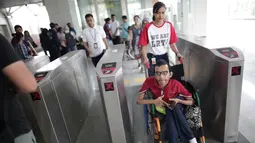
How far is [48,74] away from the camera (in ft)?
6.82

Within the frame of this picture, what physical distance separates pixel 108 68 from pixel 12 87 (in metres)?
1.00

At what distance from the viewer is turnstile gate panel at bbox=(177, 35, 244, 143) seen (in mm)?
1971

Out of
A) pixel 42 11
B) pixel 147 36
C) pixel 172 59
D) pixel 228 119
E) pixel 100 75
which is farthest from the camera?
pixel 42 11

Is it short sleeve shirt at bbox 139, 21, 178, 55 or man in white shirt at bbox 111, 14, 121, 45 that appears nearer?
short sleeve shirt at bbox 139, 21, 178, 55

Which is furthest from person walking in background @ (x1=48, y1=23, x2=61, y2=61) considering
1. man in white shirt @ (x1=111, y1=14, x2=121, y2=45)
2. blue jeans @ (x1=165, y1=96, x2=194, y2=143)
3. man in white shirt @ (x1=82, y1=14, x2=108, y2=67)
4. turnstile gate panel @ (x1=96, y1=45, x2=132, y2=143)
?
blue jeans @ (x1=165, y1=96, x2=194, y2=143)

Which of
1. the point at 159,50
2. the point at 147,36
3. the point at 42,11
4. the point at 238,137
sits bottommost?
the point at 238,137

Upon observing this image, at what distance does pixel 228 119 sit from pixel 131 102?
170 cm

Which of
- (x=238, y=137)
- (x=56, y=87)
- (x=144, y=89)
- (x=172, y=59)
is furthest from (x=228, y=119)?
(x=172, y=59)

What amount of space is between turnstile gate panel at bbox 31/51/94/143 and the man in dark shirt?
0.87m

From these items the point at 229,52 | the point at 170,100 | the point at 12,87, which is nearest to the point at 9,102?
the point at 12,87

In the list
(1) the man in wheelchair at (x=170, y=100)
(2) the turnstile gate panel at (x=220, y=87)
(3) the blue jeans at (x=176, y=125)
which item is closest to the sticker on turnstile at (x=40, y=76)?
(1) the man in wheelchair at (x=170, y=100)

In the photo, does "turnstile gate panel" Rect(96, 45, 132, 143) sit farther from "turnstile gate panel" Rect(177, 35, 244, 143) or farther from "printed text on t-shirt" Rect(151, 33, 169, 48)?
"turnstile gate panel" Rect(177, 35, 244, 143)

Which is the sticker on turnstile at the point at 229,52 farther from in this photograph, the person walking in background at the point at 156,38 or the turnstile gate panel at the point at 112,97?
the turnstile gate panel at the point at 112,97

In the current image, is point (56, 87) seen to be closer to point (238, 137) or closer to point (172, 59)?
point (238, 137)
